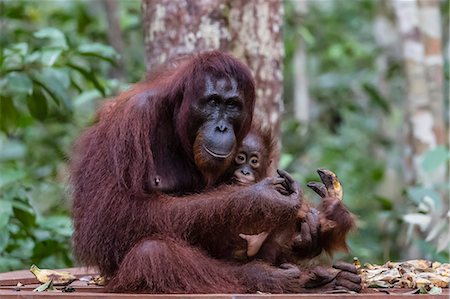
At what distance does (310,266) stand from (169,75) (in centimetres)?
89

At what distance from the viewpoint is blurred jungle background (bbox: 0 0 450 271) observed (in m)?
4.40

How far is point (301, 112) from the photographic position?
8.52 meters

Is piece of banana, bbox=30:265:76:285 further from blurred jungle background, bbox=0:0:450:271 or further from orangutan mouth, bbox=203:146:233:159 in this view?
orangutan mouth, bbox=203:146:233:159

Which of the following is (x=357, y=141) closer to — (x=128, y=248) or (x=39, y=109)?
(x=39, y=109)

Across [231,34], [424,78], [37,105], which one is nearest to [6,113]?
[37,105]

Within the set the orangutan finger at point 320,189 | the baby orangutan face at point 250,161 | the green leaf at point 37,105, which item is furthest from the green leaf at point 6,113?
the orangutan finger at point 320,189

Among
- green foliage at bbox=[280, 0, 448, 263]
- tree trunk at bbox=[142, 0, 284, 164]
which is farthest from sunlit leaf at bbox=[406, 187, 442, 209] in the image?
tree trunk at bbox=[142, 0, 284, 164]

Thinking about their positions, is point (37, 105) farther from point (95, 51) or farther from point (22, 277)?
point (22, 277)

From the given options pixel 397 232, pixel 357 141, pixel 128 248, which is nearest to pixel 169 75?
pixel 128 248

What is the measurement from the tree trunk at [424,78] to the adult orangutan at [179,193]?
10.5 feet

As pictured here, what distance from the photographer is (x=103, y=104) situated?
129 inches

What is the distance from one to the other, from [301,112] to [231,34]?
4.47m

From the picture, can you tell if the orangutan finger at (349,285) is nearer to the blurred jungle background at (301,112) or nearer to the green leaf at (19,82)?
the blurred jungle background at (301,112)

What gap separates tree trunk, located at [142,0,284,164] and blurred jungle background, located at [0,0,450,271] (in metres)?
0.49
